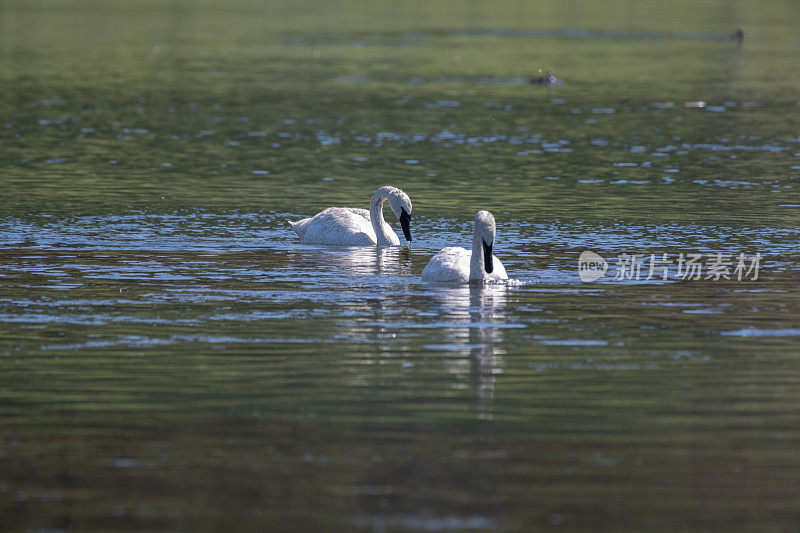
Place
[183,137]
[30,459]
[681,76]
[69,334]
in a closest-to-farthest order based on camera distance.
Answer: [30,459] → [69,334] → [183,137] → [681,76]

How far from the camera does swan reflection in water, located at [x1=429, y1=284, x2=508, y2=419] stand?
1504 centimetres

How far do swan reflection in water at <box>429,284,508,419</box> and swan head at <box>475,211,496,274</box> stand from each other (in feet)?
1.10

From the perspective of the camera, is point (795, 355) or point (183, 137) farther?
point (183, 137)

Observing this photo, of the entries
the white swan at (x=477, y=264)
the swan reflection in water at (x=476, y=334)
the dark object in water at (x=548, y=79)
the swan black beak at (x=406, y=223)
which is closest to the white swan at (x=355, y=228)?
the swan black beak at (x=406, y=223)

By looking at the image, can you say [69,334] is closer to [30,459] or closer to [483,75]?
[30,459]

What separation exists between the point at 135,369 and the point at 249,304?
3.94m

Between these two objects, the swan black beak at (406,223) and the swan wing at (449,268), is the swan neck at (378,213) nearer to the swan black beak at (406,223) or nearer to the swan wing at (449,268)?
the swan black beak at (406,223)

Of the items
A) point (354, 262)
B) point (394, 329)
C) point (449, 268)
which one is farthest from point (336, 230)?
point (394, 329)

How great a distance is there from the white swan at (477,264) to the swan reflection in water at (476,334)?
0.64 feet

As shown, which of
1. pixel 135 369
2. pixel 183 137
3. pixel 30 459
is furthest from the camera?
pixel 183 137

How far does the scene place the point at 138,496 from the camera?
11.4 metres

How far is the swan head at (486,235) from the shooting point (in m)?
21.0

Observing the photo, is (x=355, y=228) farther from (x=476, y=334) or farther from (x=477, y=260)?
(x=476, y=334)

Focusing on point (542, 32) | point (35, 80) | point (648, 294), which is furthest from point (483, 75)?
point (648, 294)
